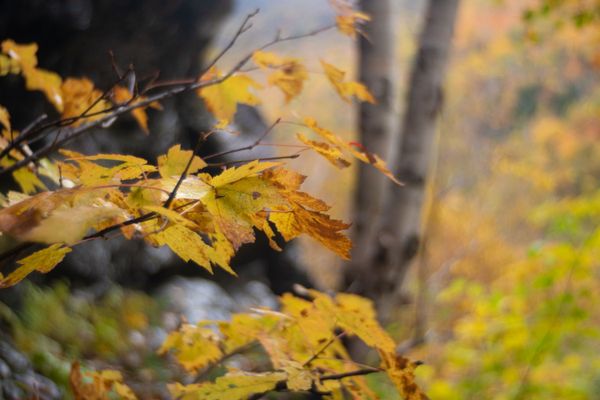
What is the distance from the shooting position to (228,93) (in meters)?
0.96

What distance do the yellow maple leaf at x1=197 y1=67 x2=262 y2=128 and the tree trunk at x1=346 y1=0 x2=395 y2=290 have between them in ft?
5.12

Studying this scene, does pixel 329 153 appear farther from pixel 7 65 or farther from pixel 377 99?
pixel 377 99

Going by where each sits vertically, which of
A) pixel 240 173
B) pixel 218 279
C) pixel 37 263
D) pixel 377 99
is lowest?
pixel 218 279

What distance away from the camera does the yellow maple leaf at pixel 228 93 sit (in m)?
0.95

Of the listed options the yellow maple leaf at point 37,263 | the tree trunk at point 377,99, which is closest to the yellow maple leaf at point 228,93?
the yellow maple leaf at point 37,263

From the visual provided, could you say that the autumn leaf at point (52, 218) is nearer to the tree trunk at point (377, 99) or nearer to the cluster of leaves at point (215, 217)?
the cluster of leaves at point (215, 217)

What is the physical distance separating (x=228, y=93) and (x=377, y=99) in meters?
1.60

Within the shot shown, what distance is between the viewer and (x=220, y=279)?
4.15 meters

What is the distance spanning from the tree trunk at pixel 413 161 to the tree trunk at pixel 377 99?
8 centimetres

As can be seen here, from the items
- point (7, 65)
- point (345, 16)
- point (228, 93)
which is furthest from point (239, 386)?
point (7, 65)

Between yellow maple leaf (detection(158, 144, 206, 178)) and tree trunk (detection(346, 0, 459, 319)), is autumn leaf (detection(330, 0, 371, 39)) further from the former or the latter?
tree trunk (detection(346, 0, 459, 319))

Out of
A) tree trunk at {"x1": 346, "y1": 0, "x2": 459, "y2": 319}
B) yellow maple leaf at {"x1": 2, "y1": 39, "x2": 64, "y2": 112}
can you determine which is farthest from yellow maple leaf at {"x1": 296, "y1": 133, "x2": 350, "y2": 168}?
tree trunk at {"x1": 346, "y1": 0, "x2": 459, "y2": 319}

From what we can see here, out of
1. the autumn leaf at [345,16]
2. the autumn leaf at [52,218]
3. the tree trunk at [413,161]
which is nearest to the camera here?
the autumn leaf at [52,218]

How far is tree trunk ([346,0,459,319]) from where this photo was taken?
233 centimetres
